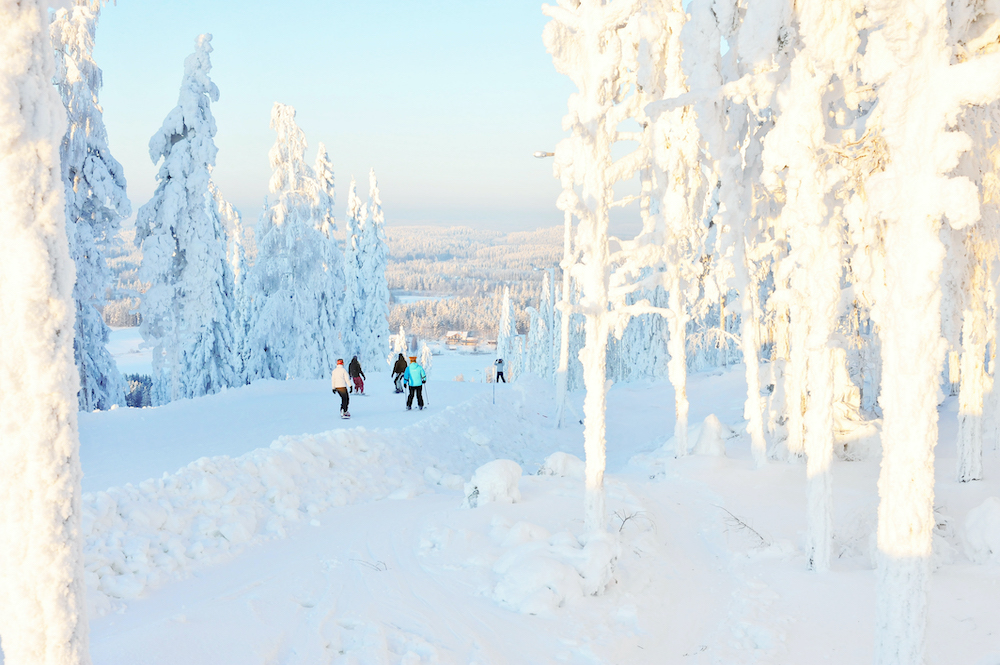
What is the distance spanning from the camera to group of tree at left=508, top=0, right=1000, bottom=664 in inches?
157

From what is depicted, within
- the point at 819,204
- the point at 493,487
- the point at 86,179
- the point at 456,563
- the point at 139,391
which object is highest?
the point at 86,179

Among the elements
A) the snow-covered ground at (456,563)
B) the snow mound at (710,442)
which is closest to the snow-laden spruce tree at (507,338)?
the snow mound at (710,442)

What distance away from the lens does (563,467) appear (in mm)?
11516

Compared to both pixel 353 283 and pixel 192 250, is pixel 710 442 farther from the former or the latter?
pixel 353 283

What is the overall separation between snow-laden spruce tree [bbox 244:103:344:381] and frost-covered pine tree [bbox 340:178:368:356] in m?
4.33

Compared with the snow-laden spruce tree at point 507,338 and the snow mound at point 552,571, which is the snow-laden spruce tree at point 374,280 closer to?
the snow mound at point 552,571

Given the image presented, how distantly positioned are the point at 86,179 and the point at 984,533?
22.0m

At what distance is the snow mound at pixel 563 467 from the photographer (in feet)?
37.5

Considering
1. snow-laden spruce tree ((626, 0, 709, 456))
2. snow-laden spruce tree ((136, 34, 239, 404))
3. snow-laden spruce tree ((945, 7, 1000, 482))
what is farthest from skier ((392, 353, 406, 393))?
snow-laden spruce tree ((945, 7, 1000, 482))

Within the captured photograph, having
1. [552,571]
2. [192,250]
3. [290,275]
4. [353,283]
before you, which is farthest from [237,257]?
[552,571]

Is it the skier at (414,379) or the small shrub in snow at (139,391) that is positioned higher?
the skier at (414,379)

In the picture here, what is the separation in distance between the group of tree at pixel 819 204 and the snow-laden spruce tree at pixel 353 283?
22874mm

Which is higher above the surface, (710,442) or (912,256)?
(912,256)

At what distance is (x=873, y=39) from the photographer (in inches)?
159
